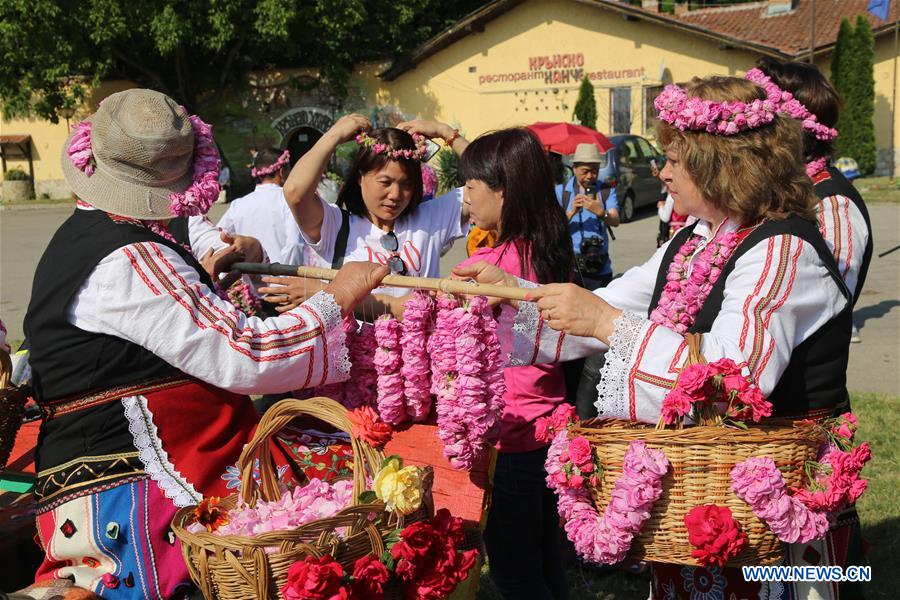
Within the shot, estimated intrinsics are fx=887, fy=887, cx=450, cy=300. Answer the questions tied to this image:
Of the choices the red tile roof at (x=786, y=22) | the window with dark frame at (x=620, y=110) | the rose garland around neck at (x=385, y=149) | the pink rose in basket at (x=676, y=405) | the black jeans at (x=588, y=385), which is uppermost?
the red tile roof at (x=786, y=22)

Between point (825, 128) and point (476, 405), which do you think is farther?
point (825, 128)

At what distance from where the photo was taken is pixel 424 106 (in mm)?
27406

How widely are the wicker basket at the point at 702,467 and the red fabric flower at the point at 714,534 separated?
1.0 inches

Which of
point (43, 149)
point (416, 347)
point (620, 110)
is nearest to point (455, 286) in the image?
point (416, 347)

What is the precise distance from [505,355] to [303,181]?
4.86ft

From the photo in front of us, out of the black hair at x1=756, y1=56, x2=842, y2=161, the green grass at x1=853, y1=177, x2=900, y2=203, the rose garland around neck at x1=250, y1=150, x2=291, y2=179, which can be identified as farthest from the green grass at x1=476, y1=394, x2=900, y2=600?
the green grass at x1=853, y1=177, x2=900, y2=203

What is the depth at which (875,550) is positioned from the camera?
4379 millimetres

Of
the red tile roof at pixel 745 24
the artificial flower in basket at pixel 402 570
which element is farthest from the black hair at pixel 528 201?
the red tile roof at pixel 745 24

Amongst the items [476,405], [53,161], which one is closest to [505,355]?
[476,405]

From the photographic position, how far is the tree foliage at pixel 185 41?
2553cm

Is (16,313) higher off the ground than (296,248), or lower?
lower

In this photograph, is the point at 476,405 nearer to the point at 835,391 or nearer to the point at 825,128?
the point at 835,391

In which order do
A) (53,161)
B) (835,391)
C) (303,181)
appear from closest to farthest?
(835,391) < (303,181) < (53,161)

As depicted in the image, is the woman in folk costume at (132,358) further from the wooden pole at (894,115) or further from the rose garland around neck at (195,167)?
the wooden pole at (894,115)
